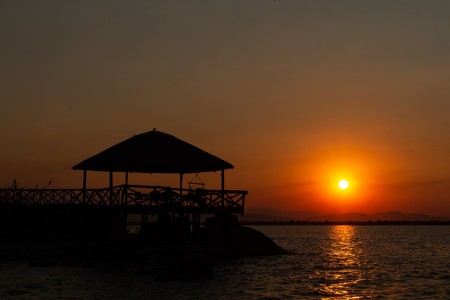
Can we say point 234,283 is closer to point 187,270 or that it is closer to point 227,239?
point 187,270

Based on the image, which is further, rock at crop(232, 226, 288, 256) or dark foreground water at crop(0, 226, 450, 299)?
rock at crop(232, 226, 288, 256)

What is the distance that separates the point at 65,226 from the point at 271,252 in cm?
1437

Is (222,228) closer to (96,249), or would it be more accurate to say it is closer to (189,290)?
(96,249)

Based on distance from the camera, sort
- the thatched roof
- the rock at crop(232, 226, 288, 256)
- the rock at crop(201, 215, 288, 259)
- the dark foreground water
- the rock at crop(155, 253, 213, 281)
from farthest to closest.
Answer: the rock at crop(232, 226, 288, 256)
the rock at crop(201, 215, 288, 259)
the thatched roof
the rock at crop(155, 253, 213, 281)
the dark foreground water

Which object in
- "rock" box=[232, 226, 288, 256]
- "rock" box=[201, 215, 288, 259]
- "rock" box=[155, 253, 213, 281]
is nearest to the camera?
"rock" box=[155, 253, 213, 281]

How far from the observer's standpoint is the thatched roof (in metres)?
34.6

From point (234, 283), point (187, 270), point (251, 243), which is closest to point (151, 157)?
point (187, 270)

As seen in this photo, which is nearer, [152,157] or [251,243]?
[152,157]

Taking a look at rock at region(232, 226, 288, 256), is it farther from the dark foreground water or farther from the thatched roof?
the thatched roof

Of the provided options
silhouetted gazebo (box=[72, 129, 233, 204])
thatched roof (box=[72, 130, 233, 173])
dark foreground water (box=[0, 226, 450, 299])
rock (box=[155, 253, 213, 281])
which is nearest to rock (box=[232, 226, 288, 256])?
dark foreground water (box=[0, 226, 450, 299])

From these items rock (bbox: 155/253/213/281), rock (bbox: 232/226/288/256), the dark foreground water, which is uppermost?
rock (bbox: 232/226/288/256)

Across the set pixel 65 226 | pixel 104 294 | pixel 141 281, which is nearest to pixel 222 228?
pixel 65 226

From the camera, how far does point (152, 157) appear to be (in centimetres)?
3472

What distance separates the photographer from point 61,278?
27.6 metres
